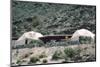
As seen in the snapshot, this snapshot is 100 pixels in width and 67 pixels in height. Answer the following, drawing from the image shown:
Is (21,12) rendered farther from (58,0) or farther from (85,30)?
(85,30)

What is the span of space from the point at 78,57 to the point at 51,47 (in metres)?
0.39

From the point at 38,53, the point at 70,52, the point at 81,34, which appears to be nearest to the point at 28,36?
the point at 38,53

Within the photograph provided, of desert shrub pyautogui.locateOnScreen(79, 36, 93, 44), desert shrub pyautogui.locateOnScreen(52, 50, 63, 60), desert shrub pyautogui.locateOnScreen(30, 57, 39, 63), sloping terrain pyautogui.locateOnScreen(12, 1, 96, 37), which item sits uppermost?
sloping terrain pyautogui.locateOnScreen(12, 1, 96, 37)

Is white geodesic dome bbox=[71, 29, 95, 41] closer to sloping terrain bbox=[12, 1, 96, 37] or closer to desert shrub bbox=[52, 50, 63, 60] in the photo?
sloping terrain bbox=[12, 1, 96, 37]

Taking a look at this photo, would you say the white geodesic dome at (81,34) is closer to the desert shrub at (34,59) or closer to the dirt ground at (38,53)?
the dirt ground at (38,53)

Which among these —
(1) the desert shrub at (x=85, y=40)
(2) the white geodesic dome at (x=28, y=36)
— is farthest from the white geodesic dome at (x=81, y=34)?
(2) the white geodesic dome at (x=28, y=36)

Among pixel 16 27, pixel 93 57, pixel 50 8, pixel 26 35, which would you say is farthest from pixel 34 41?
pixel 93 57

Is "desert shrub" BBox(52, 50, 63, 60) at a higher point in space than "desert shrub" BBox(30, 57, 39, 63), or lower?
higher

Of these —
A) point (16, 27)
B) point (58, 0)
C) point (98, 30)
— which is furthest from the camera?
point (98, 30)

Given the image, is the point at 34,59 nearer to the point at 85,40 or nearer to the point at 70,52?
the point at 70,52

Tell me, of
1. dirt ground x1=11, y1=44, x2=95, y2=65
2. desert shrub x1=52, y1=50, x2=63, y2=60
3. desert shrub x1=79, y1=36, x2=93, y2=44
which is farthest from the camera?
desert shrub x1=79, y1=36, x2=93, y2=44

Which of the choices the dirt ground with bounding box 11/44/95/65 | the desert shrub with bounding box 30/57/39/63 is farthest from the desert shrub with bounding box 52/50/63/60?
the desert shrub with bounding box 30/57/39/63

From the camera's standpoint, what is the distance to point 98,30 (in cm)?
Result: 256

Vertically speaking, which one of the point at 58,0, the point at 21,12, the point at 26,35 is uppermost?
the point at 58,0
